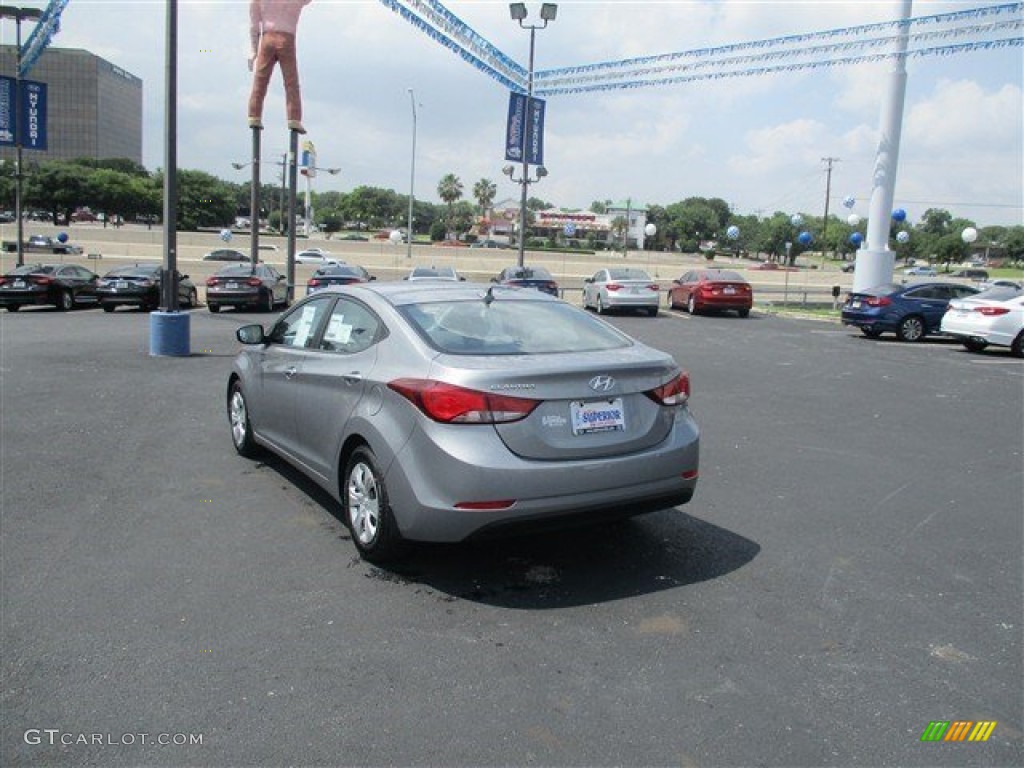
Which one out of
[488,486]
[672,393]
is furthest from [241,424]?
[672,393]

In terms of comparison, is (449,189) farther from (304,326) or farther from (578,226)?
(304,326)

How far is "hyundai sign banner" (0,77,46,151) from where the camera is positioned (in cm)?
2922

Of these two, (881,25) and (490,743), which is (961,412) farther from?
(881,25)

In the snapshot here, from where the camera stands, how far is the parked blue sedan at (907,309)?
65.5 ft

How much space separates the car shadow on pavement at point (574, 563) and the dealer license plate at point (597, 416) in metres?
0.53

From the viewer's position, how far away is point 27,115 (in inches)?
1174

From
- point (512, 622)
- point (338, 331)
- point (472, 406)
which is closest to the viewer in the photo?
point (512, 622)

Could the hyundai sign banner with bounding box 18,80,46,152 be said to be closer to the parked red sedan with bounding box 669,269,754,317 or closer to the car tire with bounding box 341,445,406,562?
the parked red sedan with bounding box 669,269,754,317

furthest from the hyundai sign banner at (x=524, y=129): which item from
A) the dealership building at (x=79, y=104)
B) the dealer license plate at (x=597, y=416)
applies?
the dealership building at (x=79, y=104)

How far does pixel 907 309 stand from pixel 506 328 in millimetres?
17745

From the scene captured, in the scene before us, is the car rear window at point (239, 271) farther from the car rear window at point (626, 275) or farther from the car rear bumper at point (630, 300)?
the car rear window at point (626, 275)

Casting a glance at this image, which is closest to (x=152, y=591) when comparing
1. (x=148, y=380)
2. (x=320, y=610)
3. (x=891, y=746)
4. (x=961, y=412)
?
(x=320, y=610)

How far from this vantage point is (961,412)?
10289mm

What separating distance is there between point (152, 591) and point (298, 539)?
3.29 ft
